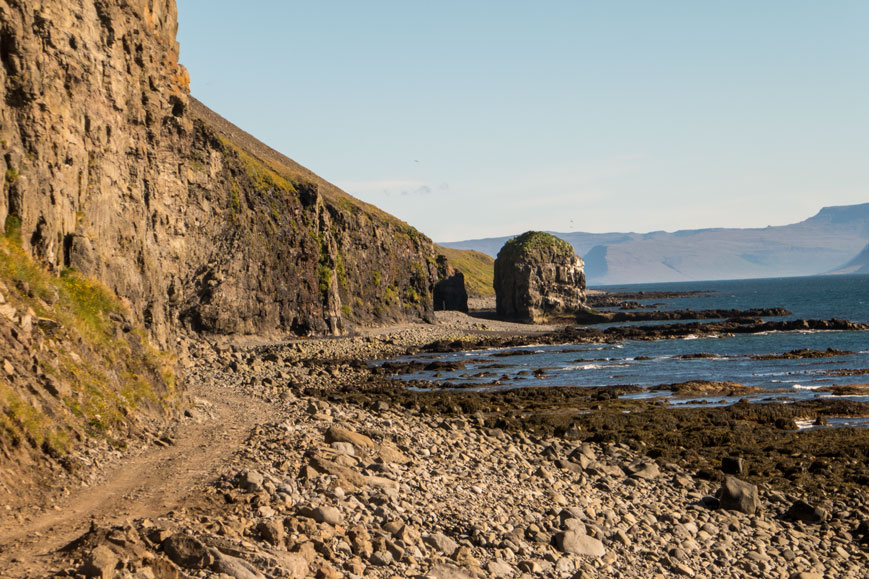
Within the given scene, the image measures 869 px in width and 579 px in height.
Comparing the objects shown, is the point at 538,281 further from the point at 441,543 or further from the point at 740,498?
the point at 441,543

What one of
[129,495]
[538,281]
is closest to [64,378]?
[129,495]

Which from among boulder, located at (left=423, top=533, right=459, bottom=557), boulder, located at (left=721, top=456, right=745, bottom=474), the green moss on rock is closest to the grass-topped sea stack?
the green moss on rock

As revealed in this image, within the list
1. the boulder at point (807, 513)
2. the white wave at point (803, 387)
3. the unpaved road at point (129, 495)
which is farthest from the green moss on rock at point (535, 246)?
the unpaved road at point (129, 495)

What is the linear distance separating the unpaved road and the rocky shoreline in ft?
1.36

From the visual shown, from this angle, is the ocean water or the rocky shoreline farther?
the ocean water

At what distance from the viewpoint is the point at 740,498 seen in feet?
68.2

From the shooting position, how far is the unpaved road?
10691mm

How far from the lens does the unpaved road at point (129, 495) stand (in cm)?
1069

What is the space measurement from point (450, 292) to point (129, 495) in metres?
120

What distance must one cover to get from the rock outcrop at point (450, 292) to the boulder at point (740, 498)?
10927 centimetres

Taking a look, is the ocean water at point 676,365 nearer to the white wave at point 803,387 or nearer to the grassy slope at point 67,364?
the white wave at point 803,387

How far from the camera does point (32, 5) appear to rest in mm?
22016

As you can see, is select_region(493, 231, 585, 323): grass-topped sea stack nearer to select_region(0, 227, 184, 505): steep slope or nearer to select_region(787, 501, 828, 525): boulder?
select_region(787, 501, 828, 525): boulder

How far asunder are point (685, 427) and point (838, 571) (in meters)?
16.1
